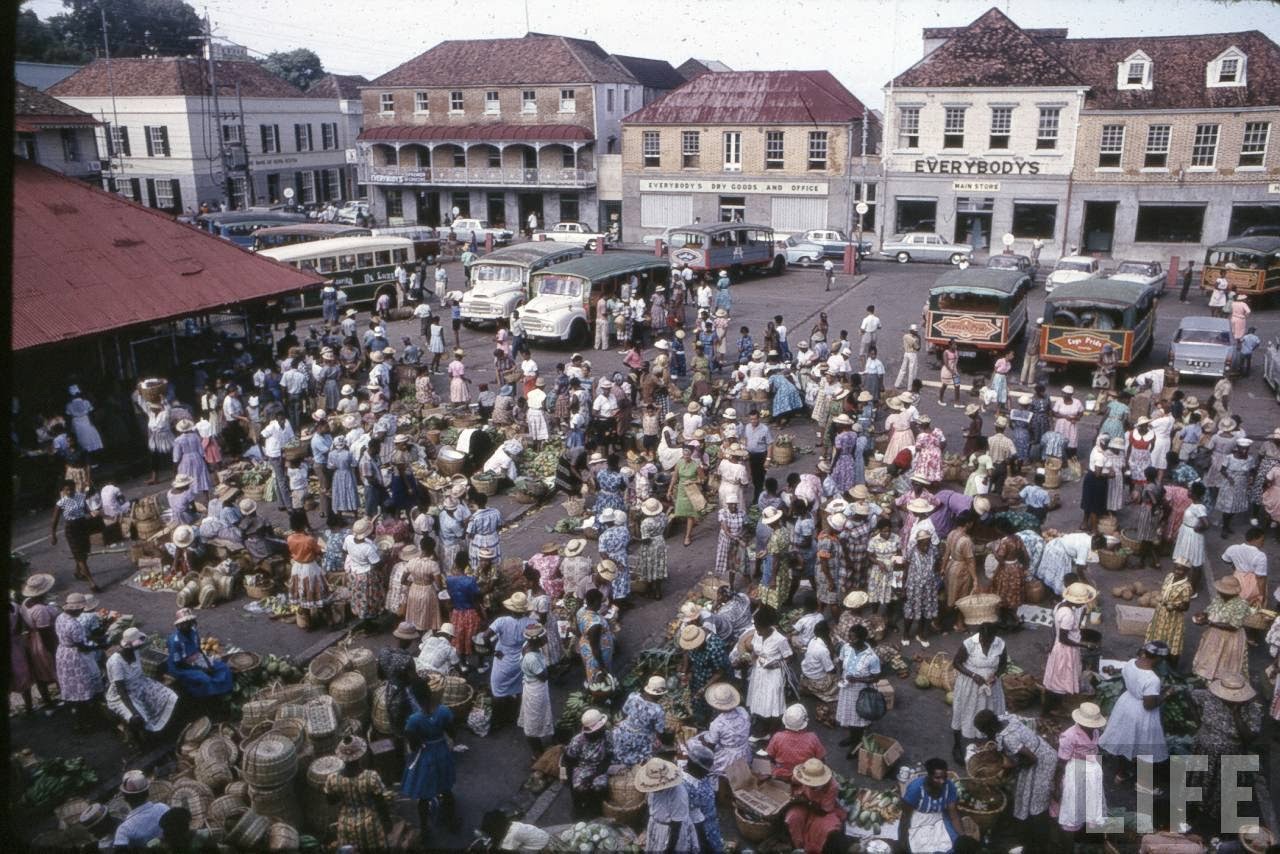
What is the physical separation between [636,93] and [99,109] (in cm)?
3006

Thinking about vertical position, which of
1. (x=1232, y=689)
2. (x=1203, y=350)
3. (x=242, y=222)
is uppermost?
(x=242, y=222)

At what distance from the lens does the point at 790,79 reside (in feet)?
155

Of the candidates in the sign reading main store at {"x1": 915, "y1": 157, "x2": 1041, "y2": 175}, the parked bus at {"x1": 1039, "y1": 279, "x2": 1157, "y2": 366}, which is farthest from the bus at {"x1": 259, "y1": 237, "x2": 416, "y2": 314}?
the sign reading main store at {"x1": 915, "y1": 157, "x2": 1041, "y2": 175}

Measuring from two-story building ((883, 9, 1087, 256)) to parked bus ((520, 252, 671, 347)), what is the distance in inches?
783

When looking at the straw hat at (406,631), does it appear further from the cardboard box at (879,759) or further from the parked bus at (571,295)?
the parked bus at (571,295)

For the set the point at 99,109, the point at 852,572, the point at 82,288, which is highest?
the point at 99,109

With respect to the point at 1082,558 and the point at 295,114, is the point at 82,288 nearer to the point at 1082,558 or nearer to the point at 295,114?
the point at 1082,558

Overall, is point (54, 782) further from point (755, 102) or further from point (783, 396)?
point (755, 102)

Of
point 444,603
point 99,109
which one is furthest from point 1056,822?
point 99,109

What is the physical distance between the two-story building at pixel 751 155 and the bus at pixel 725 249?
7643 mm

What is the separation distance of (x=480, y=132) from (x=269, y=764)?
48.2 metres

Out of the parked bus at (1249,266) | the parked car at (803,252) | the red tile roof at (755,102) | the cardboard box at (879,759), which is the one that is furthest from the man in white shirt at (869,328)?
the red tile roof at (755,102)

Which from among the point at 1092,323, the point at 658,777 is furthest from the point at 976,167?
the point at 658,777

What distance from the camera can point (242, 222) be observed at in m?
43.2
